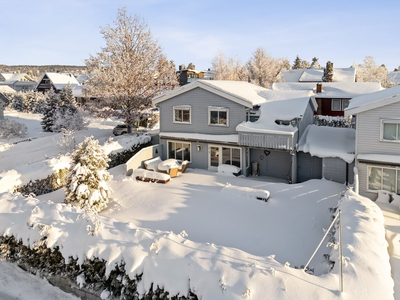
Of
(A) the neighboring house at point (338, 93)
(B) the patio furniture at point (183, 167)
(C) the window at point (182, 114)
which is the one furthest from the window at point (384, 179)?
(A) the neighboring house at point (338, 93)

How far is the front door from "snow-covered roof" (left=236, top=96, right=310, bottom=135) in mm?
1977

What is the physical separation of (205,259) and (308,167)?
13465mm

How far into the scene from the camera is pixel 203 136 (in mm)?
21203

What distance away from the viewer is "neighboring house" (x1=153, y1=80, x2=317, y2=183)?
62.6 ft

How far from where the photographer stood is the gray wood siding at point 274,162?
65.9 feet

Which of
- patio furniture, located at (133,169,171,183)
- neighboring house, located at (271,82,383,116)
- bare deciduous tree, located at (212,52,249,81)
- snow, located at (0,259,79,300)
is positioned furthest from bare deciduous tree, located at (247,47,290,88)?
snow, located at (0,259,79,300)

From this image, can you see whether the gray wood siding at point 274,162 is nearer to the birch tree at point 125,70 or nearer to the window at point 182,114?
the window at point 182,114

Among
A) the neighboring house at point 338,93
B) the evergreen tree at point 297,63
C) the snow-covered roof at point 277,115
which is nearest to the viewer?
the snow-covered roof at point 277,115

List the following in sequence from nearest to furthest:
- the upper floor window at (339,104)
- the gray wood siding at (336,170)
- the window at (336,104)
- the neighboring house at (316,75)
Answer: the gray wood siding at (336,170), the upper floor window at (339,104), the window at (336,104), the neighboring house at (316,75)

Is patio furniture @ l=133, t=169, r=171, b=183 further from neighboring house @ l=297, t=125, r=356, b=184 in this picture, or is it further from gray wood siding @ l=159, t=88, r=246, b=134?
neighboring house @ l=297, t=125, r=356, b=184

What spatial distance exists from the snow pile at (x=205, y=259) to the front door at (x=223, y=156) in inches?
398

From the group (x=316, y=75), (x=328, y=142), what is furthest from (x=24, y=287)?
(x=316, y=75)

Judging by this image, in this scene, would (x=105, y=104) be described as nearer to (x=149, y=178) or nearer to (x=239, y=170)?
(x=149, y=178)

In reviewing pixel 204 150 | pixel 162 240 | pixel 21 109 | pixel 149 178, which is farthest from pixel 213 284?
pixel 21 109
